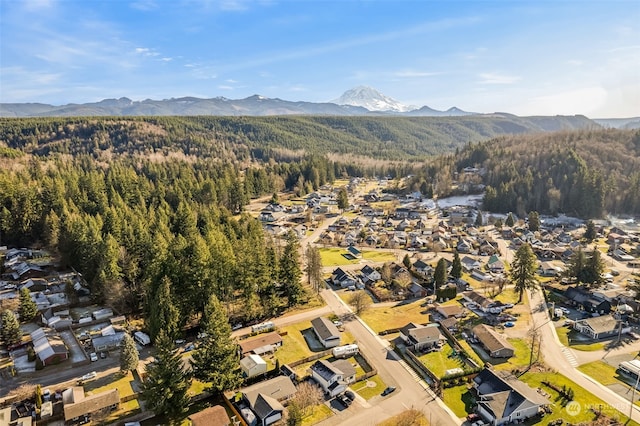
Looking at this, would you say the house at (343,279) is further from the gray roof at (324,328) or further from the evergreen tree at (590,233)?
the evergreen tree at (590,233)

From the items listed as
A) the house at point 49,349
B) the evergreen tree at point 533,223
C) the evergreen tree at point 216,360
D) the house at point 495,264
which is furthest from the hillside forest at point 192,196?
the house at point 495,264

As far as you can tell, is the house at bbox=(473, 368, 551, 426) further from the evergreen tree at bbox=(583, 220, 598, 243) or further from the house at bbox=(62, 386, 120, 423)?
the evergreen tree at bbox=(583, 220, 598, 243)

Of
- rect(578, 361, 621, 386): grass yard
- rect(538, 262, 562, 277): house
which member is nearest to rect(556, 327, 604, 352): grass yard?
rect(578, 361, 621, 386): grass yard

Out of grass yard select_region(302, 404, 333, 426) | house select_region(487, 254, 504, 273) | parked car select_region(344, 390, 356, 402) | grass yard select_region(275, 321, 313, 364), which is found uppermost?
parked car select_region(344, 390, 356, 402)

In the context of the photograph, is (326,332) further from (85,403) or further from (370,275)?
(85,403)

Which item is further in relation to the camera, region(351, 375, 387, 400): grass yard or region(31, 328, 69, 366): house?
region(31, 328, 69, 366): house

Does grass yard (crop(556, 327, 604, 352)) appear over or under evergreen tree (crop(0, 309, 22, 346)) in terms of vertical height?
under

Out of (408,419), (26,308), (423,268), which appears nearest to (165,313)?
(26,308)
